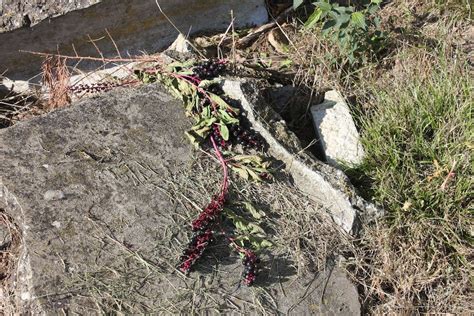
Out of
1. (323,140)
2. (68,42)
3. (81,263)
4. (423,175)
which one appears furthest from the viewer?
(68,42)

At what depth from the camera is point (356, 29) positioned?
13.3ft

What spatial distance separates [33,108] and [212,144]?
1.31 m

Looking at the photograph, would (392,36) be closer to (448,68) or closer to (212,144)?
(448,68)

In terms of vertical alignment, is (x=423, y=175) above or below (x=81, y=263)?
below

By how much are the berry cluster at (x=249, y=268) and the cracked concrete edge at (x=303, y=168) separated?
603 mm

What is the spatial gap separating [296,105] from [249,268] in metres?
1.47

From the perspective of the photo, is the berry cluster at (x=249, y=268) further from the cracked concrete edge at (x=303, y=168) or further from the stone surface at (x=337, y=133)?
the stone surface at (x=337, y=133)

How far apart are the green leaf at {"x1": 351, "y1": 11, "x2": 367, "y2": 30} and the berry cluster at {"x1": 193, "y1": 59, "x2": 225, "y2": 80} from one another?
888 mm

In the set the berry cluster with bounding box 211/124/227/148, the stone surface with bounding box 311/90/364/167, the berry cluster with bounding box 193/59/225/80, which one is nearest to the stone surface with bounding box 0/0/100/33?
the berry cluster with bounding box 193/59/225/80

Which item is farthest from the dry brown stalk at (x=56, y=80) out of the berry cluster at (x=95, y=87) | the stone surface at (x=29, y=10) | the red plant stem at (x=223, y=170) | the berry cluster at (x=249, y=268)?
the berry cluster at (x=249, y=268)

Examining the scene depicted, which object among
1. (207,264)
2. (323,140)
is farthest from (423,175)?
(207,264)

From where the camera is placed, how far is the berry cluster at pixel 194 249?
2.97m

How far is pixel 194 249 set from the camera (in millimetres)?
3016

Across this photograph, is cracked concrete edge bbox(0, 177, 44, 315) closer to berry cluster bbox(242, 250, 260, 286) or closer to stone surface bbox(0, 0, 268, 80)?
berry cluster bbox(242, 250, 260, 286)
